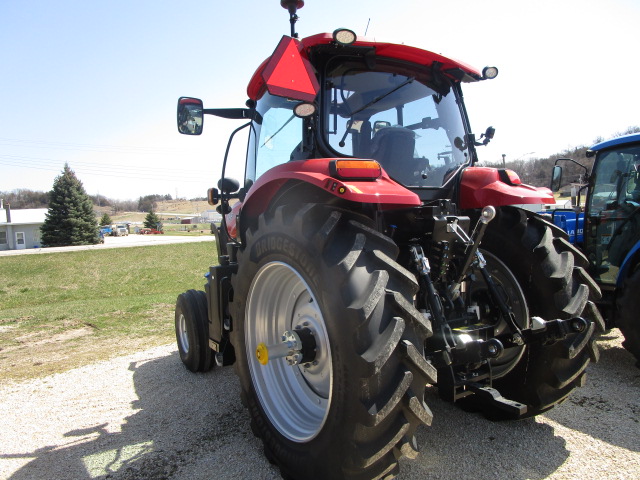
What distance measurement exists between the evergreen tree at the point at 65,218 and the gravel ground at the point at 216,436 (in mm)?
37990

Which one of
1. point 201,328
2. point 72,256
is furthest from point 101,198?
point 201,328

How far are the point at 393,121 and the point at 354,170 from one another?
Answer: 3.04 ft

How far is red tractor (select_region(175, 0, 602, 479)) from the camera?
1933 mm

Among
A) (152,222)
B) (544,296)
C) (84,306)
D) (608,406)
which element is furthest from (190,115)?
(152,222)

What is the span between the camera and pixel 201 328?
4.25 m

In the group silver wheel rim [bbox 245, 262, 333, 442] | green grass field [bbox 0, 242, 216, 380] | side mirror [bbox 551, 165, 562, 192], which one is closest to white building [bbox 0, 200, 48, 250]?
green grass field [bbox 0, 242, 216, 380]

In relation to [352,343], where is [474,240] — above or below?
above

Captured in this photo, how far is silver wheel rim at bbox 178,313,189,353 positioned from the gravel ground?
1.33 feet

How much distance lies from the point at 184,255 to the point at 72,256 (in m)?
5.01

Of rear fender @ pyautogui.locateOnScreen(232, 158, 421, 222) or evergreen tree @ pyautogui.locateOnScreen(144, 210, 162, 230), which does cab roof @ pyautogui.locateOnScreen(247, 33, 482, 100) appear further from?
evergreen tree @ pyautogui.locateOnScreen(144, 210, 162, 230)

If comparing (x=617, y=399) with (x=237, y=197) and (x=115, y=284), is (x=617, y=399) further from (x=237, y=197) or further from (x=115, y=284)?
(x=115, y=284)

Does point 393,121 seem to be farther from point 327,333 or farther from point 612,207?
point 612,207

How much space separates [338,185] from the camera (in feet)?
6.81

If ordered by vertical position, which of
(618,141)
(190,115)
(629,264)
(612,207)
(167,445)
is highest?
(190,115)
